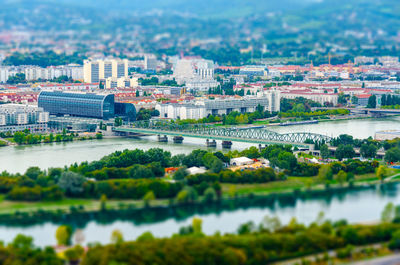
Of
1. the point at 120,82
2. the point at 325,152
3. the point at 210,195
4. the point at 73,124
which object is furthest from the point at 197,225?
the point at 120,82

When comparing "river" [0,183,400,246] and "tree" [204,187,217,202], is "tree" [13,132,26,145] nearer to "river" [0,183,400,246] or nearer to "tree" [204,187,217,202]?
"tree" [204,187,217,202]

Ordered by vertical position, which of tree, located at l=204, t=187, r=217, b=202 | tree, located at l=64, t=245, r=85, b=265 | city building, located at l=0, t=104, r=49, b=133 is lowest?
tree, located at l=64, t=245, r=85, b=265

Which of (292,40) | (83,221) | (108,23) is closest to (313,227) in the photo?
(83,221)

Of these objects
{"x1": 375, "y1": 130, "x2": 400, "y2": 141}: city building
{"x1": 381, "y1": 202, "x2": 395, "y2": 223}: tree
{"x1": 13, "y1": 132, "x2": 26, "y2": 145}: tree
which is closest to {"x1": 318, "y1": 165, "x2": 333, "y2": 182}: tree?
{"x1": 381, "y1": 202, "x2": 395, "y2": 223}: tree

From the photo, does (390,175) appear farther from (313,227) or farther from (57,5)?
(57,5)

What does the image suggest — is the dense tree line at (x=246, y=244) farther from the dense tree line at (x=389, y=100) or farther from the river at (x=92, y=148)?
the dense tree line at (x=389, y=100)
